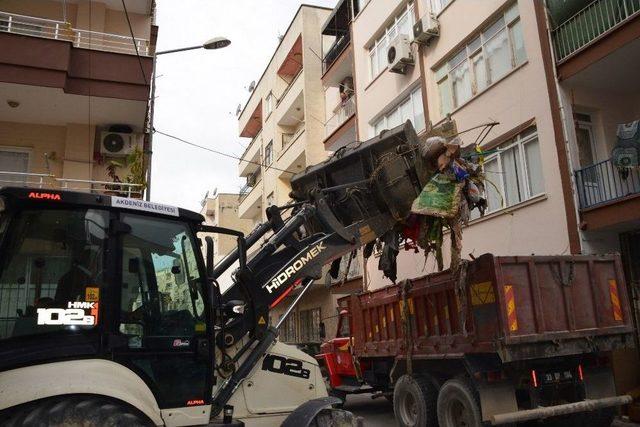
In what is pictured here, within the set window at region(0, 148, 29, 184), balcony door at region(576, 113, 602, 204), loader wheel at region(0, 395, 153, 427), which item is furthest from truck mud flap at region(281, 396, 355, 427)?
window at region(0, 148, 29, 184)

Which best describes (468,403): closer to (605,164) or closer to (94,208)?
(94,208)

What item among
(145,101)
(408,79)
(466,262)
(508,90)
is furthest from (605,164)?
(145,101)

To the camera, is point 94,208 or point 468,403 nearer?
point 94,208

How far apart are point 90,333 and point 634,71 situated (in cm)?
1084

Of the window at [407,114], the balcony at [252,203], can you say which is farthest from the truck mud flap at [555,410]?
the balcony at [252,203]

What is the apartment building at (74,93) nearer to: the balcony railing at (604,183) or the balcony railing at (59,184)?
the balcony railing at (59,184)

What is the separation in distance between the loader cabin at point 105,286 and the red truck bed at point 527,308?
3781mm

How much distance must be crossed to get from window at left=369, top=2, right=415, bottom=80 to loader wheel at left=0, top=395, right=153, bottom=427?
1444 centimetres

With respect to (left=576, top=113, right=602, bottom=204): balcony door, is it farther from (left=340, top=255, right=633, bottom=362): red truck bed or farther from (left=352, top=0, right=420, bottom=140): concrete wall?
(left=352, top=0, right=420, bottom=140): concrete wall

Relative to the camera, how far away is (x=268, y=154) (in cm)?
3045

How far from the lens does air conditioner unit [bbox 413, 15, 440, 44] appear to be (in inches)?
588

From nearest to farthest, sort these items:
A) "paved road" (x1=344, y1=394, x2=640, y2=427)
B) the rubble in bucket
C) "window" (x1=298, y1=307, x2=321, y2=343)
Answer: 1. the rubble in bucket
2. "paved road" (x1=344, y1=394, x2=640, y2=427)
3. "window" (x1=298, y1=307, x2=321, y2=343)

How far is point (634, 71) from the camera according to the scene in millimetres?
10758

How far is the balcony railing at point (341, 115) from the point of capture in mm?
20891
